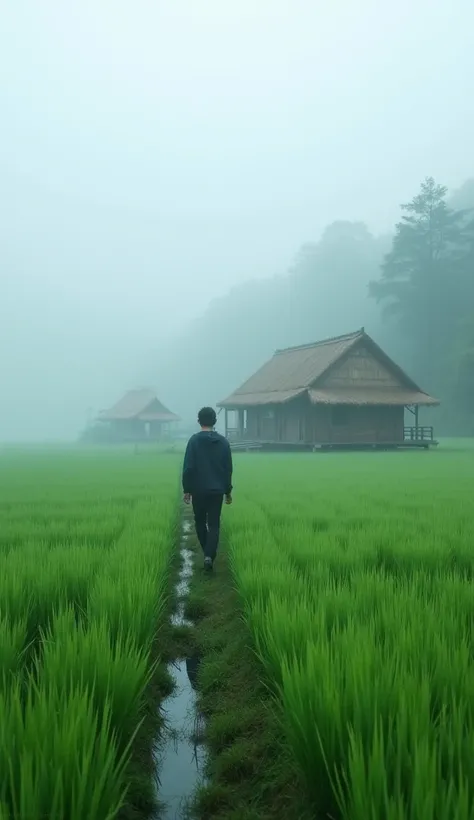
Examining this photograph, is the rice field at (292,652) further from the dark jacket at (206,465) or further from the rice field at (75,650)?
the dark jacket at (206,465)

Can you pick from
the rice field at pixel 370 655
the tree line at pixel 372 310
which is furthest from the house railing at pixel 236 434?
the rice field at pixel 370 655

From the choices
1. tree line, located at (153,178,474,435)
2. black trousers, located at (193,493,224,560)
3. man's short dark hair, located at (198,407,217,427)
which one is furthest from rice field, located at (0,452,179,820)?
tree line, located at (153,178,474,435)

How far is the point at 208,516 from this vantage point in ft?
19.8

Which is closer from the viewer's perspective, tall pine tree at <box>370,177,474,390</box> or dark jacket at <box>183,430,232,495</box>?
dark jacket at <box>183,430,232,495</box>

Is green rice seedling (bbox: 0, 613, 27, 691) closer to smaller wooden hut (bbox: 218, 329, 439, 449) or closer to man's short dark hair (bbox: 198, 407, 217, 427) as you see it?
man's short dark hair (bbox: 198, 407, 217, 427)

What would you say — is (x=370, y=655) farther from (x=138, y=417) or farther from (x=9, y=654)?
(x=138, y=417)

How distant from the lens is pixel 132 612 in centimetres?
310

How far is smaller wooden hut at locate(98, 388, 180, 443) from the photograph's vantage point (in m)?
47.7

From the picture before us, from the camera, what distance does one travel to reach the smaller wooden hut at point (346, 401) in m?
29.0

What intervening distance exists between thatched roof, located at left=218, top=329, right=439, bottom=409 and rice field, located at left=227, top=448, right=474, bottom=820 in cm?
2174


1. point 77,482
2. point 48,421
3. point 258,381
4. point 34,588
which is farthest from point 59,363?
point 34,588

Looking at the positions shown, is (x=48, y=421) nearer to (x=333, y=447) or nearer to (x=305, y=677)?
(x=333, y=447)

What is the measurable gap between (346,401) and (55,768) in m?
26.6

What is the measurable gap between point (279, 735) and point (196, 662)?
4.16ft
